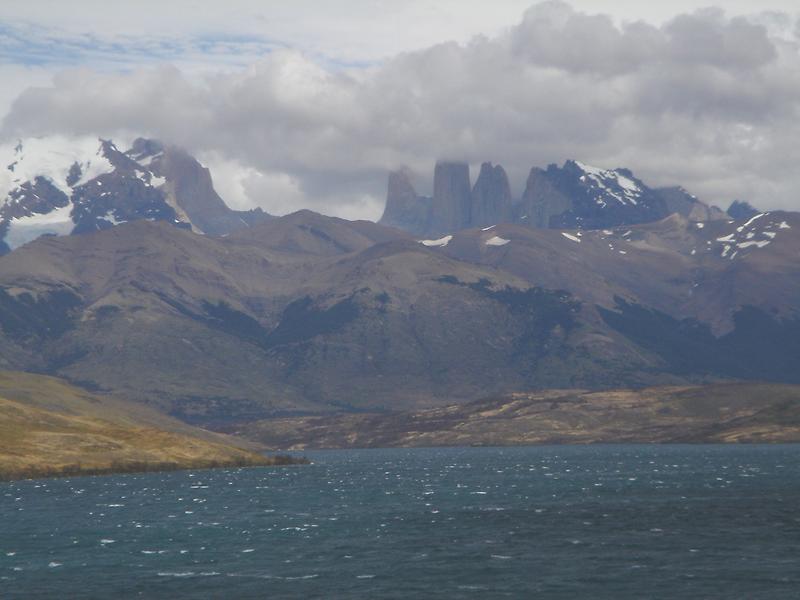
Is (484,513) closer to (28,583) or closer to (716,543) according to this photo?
(716,543)

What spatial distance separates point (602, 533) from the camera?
13175 cm

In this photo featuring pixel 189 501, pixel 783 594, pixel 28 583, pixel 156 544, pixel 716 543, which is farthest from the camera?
pixel 189 501

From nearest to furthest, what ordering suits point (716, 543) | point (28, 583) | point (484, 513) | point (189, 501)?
point (28, 583) < point (716, 543) < point (484, 513) < point (189, 501)

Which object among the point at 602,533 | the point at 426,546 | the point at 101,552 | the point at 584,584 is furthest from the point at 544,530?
the point at 101,552

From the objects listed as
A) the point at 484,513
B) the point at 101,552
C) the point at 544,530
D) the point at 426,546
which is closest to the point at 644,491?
the point at 484,513

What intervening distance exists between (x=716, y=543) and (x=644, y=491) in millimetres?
73265

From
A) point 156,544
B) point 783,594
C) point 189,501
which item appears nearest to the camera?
point 783,594

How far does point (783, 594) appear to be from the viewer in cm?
9319

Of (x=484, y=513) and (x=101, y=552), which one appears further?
(x=484, y=513)

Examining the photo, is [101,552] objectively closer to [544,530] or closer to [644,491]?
[544,530]

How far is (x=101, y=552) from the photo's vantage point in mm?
125188

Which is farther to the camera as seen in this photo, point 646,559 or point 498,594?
point 646,559

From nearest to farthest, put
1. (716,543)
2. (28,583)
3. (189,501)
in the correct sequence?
(28,583) → (716,543) → (189,501)

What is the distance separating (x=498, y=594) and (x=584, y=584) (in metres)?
7.80
